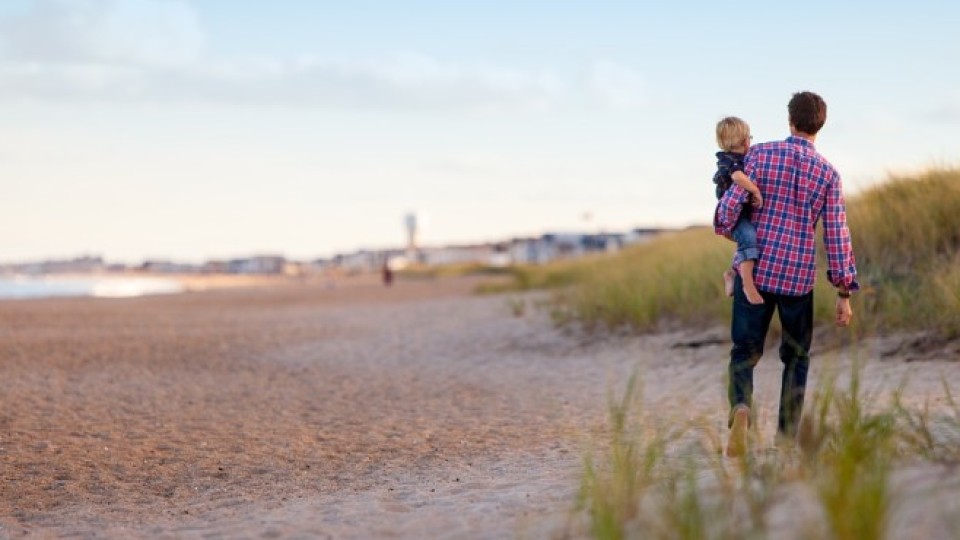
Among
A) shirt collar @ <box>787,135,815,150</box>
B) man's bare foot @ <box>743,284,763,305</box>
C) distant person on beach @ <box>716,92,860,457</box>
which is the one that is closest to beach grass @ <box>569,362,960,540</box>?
distant person on beach @ <box>716,92,860,457</box>

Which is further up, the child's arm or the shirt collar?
the shirt collar

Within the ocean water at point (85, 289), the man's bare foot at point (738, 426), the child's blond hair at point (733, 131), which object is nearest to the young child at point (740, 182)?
the child's blond hair at point (733, 131)

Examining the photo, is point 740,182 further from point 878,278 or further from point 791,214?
point 878,278

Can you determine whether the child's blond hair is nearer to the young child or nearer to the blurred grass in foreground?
the young child

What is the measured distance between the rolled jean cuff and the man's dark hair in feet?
2.24

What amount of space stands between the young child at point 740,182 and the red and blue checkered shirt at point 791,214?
0.17ft

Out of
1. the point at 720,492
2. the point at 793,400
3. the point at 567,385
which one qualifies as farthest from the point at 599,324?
the point at 720,492

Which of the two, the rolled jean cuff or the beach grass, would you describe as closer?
the beach grass

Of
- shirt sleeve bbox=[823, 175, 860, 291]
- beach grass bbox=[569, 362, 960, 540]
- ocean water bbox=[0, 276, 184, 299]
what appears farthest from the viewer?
ocean water bbox=[0, 276, 184, 299]

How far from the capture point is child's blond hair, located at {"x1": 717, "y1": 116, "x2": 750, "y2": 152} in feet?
18.8

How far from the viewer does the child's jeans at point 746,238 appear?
563cm

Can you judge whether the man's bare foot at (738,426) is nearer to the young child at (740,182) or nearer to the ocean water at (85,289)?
the young child at (740,182)

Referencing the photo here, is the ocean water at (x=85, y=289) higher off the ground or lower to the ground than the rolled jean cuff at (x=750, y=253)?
lower

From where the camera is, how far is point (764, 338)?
18.7 feet
